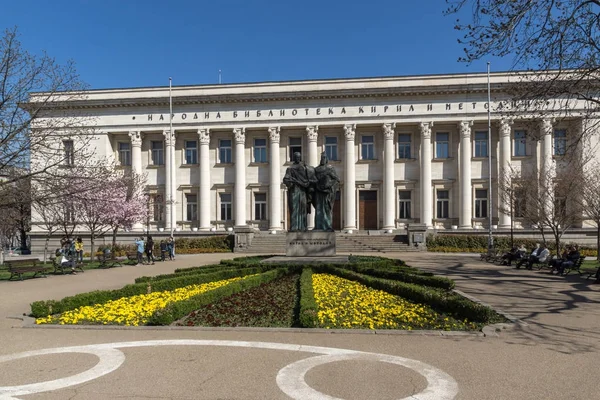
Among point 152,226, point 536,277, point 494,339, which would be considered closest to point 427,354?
point 494,339

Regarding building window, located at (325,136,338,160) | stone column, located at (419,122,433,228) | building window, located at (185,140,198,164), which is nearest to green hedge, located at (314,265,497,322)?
stone column, located at (419,122,433,228)

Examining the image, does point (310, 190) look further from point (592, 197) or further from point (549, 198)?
point (549, 198)

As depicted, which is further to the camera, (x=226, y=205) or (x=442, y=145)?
(x=226, y=205)

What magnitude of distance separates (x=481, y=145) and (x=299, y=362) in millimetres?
42936

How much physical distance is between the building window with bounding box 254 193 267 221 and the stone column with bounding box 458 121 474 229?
19.3 metres

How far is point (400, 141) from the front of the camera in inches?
1821

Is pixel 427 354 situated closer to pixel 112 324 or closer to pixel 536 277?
pixel 112 324

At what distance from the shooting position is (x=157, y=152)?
48594 mm

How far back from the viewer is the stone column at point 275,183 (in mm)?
45781

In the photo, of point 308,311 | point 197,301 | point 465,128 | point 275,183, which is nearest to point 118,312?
point 197,301

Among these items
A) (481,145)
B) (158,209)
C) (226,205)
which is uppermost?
(481,145)

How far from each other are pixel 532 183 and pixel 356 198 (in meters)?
17.2

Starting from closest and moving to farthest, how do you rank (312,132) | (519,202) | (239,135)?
1. (519,202)
2. (312,132)
3. (239,135)

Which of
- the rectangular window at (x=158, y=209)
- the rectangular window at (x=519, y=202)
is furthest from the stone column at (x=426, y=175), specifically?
the rectangular window at (x=158, y=209)
